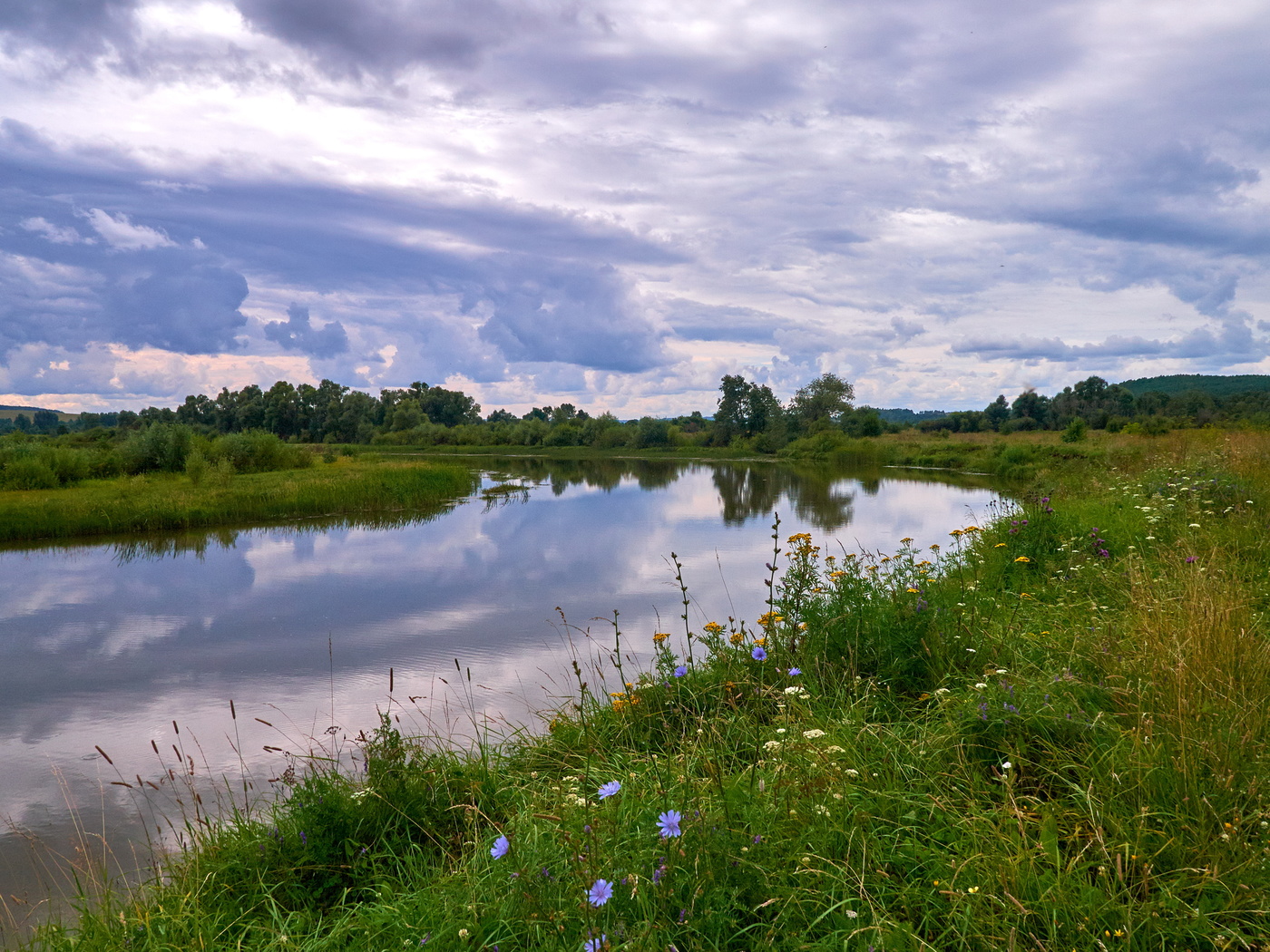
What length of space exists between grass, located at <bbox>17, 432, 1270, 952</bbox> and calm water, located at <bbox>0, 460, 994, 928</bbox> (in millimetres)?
1914

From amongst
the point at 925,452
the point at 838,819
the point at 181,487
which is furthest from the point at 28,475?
the point at 925,452

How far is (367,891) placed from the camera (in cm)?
289

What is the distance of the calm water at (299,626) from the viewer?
19.6 feet

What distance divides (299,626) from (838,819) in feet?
30.9

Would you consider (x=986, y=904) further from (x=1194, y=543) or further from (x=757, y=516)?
(x=757, y=516)

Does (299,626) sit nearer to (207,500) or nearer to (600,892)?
(600,892)

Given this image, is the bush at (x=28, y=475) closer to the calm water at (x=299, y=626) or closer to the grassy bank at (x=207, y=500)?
the grassy bank at (x=207, y=500)

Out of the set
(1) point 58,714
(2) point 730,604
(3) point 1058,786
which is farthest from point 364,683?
(3) point 1058,786

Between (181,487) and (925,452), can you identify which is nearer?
(181,487)

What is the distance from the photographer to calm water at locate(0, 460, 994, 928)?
5969 millimetres

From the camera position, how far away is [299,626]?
1015cm

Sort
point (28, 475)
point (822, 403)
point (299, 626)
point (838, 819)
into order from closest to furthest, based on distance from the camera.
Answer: point (838, 819), point (299, 626), point (28, 475), point (822, 403)

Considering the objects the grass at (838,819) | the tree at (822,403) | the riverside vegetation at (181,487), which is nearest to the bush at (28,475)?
the riverside vegetation at (181,487)

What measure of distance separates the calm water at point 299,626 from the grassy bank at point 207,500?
171 cm
